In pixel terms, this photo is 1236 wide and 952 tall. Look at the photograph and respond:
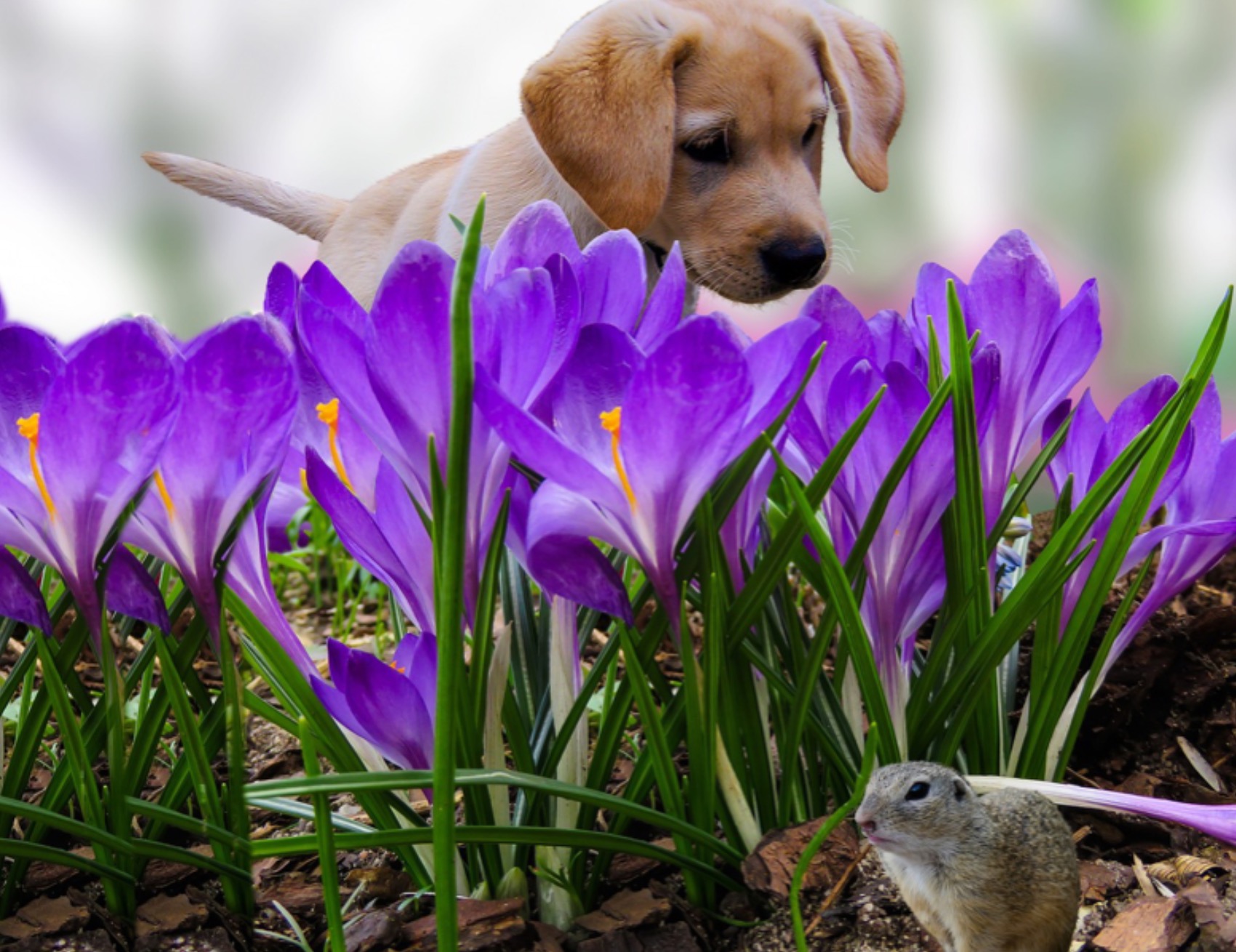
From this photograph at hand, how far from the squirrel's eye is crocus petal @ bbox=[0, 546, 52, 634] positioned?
2.04 feet

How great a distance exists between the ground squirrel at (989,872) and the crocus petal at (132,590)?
55 centimetres

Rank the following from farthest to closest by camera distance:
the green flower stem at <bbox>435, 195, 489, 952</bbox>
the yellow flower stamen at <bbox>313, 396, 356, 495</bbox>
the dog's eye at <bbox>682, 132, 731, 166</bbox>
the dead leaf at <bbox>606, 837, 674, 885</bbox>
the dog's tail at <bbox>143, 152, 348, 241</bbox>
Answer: the dog's tail at <bbox>143, 152, 348, 241</bbox>, the dog's eye at <bbox>682, 132, 731, 166</bbox>, the dead leaf at <bbox>606, 837, 674, 885</bbox>, the yellow flower stamen at <bbox>313, 396, 356, 495</bbox>, the green flower stem at <bbox>435, 195, 489, 952</bbox>

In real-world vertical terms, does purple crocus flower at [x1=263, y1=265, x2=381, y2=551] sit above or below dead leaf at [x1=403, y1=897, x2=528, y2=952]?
above

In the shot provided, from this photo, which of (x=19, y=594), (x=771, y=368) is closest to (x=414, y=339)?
(x=771, y=368)

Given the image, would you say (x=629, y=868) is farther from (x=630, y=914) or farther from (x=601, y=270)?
(x=601, y=270)

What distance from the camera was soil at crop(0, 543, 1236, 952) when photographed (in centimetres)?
92

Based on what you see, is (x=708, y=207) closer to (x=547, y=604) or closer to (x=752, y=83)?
(x=752, y=83)

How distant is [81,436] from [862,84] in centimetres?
223

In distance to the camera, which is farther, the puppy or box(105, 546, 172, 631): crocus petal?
the puppy

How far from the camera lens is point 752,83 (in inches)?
96.7

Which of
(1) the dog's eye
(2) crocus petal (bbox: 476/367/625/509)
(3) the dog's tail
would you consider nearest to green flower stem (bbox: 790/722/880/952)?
(2) crocus petal (bbox: 476/367/625/509)

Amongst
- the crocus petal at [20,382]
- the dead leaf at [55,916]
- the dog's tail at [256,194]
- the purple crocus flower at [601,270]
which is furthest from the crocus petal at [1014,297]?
the dog's tail at [256,194]

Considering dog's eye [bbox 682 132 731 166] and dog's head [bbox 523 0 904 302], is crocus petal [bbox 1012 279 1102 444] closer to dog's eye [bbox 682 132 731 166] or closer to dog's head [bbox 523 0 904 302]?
dog's head [bbox 523 0 904 302]

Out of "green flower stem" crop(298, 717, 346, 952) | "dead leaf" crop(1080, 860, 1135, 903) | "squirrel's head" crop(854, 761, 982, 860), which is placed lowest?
"dead leaf" crop(1080, 860, 1135, 903)
